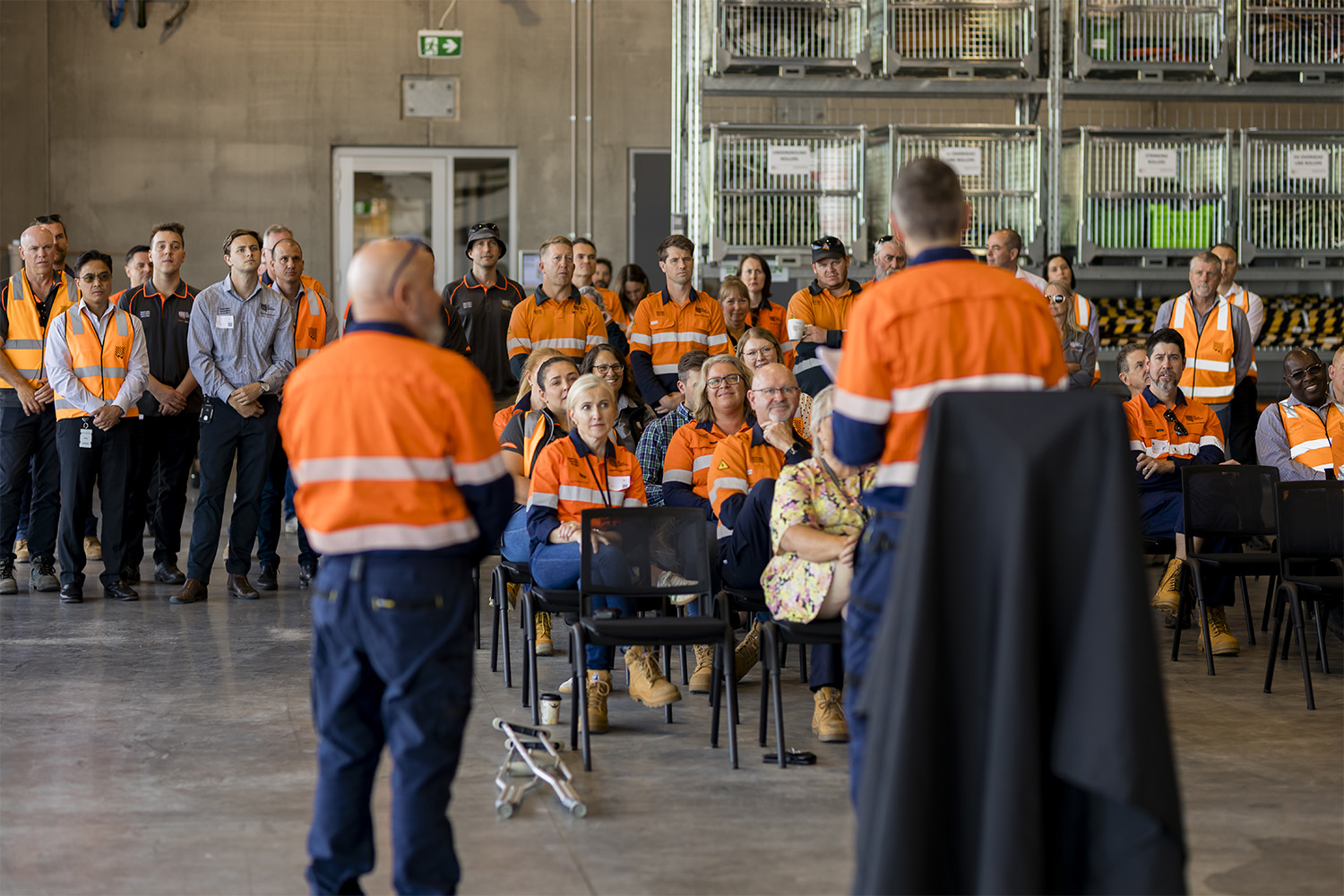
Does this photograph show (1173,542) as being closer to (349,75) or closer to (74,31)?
(349,75)

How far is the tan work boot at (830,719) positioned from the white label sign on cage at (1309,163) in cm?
616

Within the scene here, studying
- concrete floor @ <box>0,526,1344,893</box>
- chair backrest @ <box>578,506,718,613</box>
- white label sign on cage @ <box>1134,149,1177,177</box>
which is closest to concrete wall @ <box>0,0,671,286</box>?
white label sign on cage @ <box>1134,149,1177,177</box>

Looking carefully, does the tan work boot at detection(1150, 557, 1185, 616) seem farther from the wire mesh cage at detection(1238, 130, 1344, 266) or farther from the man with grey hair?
the wire mesh cage at detection(1238, 130, 1344, 266)

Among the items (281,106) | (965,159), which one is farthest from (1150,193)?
(281,106)

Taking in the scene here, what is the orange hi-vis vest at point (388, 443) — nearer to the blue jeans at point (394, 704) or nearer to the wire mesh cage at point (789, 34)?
the blue jeans at point (394, 704)

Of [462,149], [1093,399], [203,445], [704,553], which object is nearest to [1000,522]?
[1093,399]

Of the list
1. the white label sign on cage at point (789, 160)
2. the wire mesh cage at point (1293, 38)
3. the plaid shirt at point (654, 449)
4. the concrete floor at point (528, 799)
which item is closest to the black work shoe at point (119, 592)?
the concrete floor at point (528, 799)

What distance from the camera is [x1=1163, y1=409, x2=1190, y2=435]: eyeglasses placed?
6.99 metres

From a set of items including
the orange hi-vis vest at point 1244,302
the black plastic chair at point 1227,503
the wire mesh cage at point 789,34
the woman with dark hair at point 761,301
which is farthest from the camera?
the wire mesh cage at point 789,34

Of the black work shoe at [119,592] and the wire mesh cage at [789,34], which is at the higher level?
the wire mesh cage at [789,34]

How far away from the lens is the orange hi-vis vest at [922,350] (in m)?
2.81

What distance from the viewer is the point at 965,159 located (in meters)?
9.02

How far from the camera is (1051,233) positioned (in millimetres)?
9047

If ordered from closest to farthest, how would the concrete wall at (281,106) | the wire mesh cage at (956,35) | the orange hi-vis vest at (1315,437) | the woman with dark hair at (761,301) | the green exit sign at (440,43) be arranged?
the orange hi-vis vest at (1315,437)
the woman with dark hair at (761,301)
the wire mesh cage at (956,35)
the green exit sign at (440,43)
the concrete wall at (281,106)
